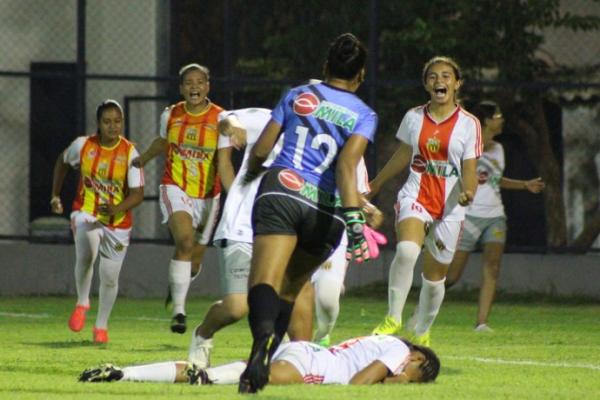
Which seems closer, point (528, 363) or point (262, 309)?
point (262, 309)

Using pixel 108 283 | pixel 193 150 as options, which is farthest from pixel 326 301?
pixel 108 283

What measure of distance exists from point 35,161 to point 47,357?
981 cm

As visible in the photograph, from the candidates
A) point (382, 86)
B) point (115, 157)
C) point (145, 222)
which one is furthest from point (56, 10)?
point (115, 157)

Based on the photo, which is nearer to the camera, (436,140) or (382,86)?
(436,140)

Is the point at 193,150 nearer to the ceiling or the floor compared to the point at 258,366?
nearer to the ceiling

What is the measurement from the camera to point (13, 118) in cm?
2312

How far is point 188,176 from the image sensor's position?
50.3 ft

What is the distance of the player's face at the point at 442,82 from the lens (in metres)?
13.3

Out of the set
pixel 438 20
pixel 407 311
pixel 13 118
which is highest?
pixel 438 20

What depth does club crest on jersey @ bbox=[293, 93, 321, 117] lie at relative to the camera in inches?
394

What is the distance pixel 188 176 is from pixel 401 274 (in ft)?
8.50

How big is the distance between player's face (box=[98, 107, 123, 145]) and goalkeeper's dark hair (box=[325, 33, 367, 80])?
552 cm

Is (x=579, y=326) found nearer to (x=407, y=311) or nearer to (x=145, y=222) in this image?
(x=407, y=311)

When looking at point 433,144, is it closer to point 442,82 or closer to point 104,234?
point 442,82
